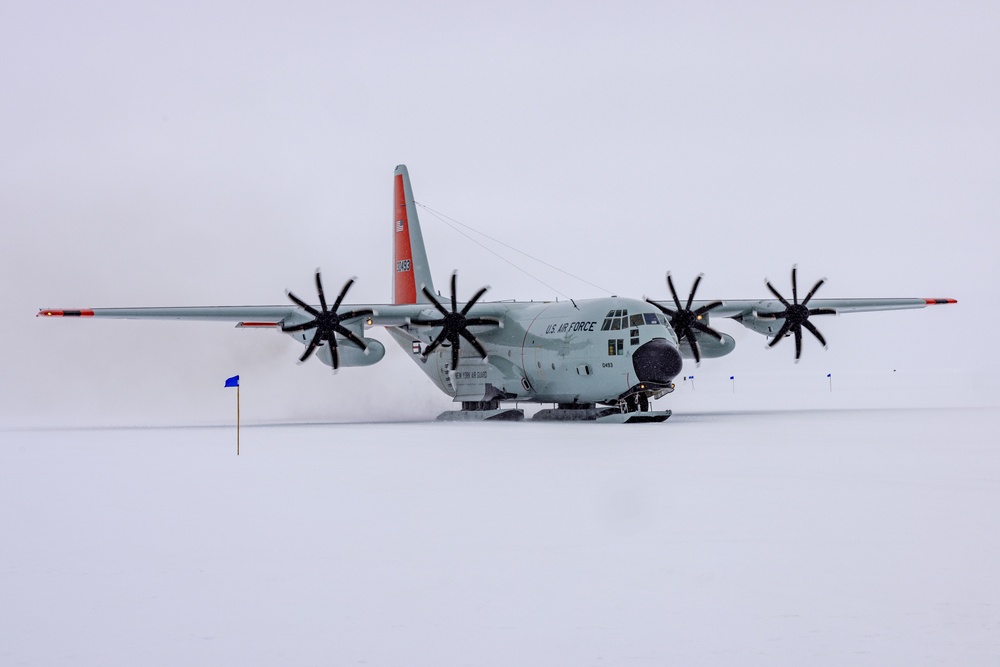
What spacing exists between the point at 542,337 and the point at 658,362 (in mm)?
4750

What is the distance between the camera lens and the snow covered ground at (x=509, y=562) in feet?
19.4

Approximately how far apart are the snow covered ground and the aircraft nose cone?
9.82 m

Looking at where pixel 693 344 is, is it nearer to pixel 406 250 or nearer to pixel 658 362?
pixel 658 362

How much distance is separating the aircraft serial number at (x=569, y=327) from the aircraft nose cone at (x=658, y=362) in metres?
2.13

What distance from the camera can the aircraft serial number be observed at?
28312 millimetres

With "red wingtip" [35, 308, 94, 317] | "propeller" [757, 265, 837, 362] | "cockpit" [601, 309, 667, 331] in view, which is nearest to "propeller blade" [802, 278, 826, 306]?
"propeller" [757, 265, 837, 362]

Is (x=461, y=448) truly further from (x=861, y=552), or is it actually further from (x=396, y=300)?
(x=396, y=300)

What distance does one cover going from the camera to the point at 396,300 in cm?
3891

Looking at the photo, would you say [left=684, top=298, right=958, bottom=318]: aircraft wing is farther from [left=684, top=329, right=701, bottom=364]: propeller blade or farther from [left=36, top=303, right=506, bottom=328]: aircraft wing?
[left=36, top=303, right=506, bottom=328]: aircraft wing

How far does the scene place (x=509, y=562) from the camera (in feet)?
26.8

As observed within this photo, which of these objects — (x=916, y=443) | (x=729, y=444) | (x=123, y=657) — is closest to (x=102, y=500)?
(x=123, y=657)

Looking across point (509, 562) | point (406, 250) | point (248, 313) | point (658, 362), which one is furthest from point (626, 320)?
point (509, 562)

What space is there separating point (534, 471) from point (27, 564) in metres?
8.21

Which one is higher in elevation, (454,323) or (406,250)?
(406,250)
